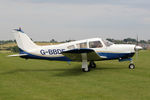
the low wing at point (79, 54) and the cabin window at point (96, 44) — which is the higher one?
the cabin window at point (96, 44)

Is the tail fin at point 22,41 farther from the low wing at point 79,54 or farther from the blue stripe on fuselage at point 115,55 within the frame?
the blue stripe on fuselage at point 115,55

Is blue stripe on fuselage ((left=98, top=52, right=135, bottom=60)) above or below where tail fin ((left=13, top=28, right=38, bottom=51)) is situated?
below

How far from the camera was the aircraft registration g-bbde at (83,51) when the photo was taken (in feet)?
42.5

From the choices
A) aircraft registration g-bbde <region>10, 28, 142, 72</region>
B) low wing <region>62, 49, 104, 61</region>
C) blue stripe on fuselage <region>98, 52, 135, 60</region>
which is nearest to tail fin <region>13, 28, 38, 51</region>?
aircraft registration g-bbde <region>10, 28, 142, 72</region>

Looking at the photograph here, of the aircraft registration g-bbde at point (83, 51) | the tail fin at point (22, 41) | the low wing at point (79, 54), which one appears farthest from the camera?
the tail fin at point (22, 41)

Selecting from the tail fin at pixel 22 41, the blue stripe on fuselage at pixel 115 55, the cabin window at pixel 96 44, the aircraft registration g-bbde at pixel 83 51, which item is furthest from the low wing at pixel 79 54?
the tail fin at pixel 22 41

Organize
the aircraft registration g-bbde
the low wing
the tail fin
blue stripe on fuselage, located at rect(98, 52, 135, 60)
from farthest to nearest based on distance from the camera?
the tail fin → blue stripe on fuselage, located at rect(98, 52, 135, 60) → the aircraft registration g-bbde → the low wing

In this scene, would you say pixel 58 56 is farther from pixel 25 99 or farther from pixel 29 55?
pixel 25 99

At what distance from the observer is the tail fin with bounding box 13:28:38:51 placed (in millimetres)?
14873

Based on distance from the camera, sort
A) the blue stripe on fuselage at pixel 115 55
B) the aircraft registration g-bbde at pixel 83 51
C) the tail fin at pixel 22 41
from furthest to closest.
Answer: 1. the tail fin at pixel 22 41
2. the blue stripe on fuselage at pixel 115 55
3. the aircraft registration g-bbde at pixel 83 51

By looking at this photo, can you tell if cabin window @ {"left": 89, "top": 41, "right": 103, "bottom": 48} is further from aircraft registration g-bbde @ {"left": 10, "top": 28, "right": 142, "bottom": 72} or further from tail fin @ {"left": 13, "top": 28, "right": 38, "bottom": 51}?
tail fin @ {"left": 13, "top": 28, "right": 38, "bottom": 51}

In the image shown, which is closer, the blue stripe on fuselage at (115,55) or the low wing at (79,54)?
the low wing at (79,54)

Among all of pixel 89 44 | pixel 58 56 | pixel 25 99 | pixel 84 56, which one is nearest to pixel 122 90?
pixel 25 99

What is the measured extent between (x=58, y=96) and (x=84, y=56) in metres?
6.05
